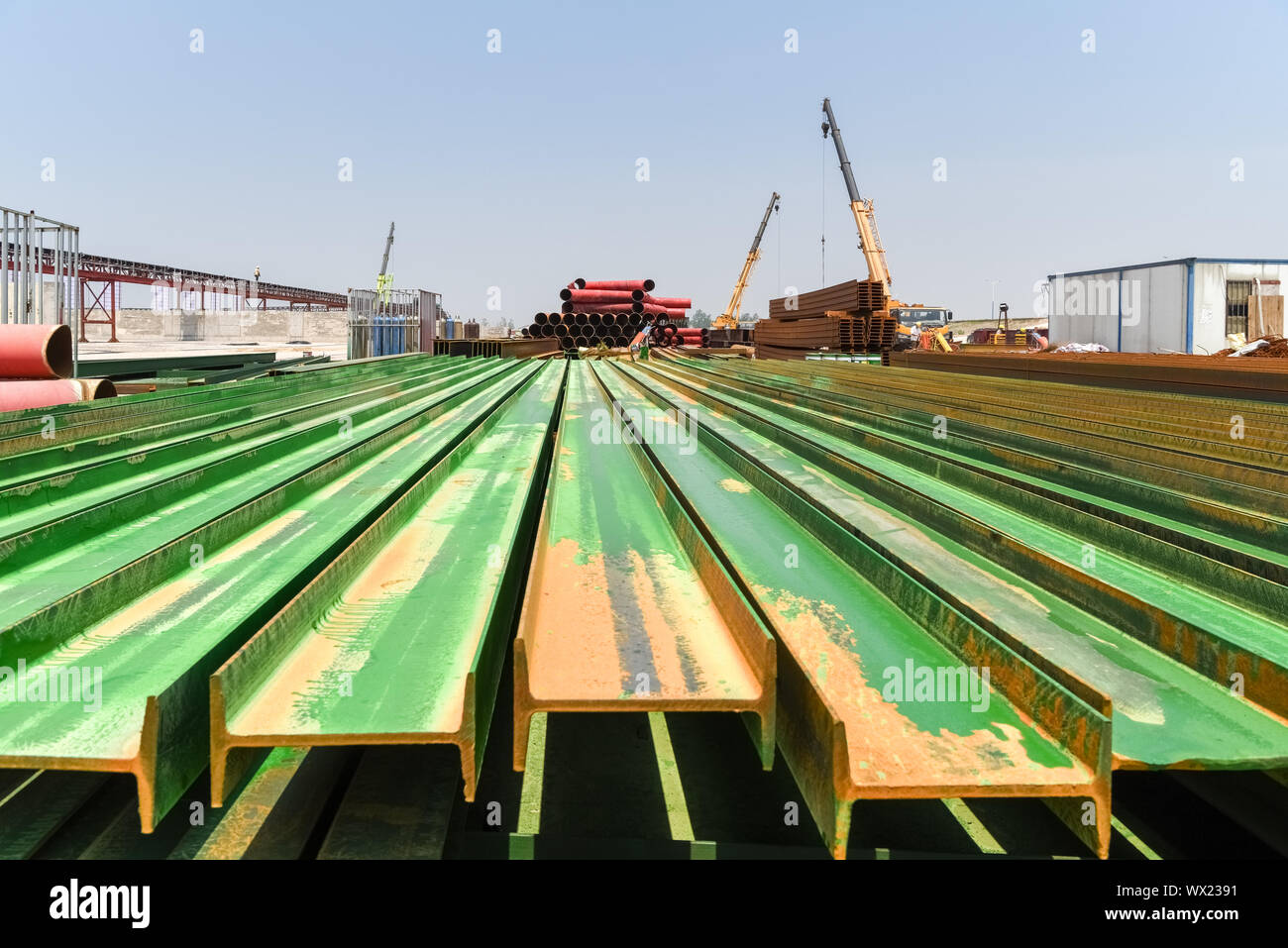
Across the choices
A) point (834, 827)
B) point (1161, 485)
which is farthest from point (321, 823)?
point (1161, 485)

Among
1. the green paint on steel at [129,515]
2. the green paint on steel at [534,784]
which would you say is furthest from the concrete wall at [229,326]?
the green paint on steel at [534,784]

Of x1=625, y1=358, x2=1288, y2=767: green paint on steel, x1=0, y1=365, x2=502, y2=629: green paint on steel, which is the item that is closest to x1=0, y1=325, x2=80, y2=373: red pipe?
x1=0, y1=365, x2=502, y2=629: green paint on steel

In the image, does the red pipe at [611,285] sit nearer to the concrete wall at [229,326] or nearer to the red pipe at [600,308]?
the red pipe at [600,308]

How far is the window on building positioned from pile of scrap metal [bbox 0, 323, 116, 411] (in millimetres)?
31884

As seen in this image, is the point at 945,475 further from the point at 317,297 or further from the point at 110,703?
the point at 317,297

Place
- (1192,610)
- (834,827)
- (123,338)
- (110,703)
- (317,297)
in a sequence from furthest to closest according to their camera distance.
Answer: (317,297)
(123,338)
(1192,610)
(110,703)
(834,827)

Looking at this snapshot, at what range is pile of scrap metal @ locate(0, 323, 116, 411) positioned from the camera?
522 cm

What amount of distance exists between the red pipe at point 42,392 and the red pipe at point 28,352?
0.22ft

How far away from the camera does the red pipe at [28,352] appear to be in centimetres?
543

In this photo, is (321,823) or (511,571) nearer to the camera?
(321,823)

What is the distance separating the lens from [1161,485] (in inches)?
127

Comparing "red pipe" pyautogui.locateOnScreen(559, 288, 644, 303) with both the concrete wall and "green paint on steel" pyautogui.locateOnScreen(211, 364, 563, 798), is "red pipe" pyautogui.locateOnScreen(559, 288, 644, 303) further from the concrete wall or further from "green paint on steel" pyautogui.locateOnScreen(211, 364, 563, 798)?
the concrete wall

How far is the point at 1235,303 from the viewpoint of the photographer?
2698cm
